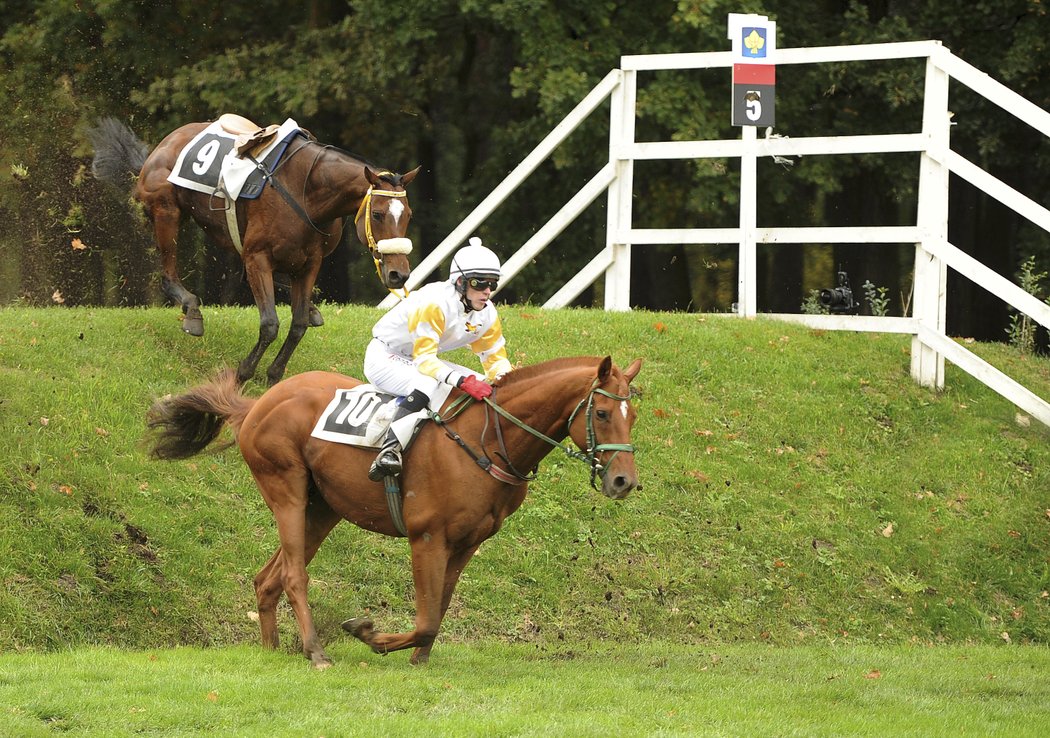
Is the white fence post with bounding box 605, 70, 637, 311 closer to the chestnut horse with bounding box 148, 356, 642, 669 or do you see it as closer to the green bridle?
the chestnut horse with bounding box 148, 356, 642, 669

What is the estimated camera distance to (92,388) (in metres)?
12.4

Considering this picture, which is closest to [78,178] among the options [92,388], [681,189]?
[681,189]

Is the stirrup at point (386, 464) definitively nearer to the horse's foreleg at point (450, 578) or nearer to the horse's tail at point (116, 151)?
the horse's foreleg at point (450, 578)

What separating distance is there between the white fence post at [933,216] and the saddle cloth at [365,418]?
7.14 metres

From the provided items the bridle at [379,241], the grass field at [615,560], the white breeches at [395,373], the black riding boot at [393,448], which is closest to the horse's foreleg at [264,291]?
the grass field at [615,560]

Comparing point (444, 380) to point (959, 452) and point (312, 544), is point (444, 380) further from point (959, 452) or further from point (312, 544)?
point (959, 452)

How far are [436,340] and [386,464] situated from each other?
0.82 m

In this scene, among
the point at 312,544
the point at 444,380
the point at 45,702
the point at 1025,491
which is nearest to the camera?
the point at 45,702

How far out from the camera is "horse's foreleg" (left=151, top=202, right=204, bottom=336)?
41.5 feet

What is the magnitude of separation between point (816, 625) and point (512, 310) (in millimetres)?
5539

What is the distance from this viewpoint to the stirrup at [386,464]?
8812 millimetres

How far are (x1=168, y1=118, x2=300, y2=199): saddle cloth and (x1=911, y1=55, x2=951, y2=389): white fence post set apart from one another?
628 cm

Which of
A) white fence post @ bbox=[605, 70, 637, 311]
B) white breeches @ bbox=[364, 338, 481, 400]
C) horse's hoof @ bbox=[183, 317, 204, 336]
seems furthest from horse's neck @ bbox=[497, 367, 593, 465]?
white fence post @ bbox=[605, 70, 637, 311]

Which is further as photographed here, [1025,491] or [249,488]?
[1025,491]
